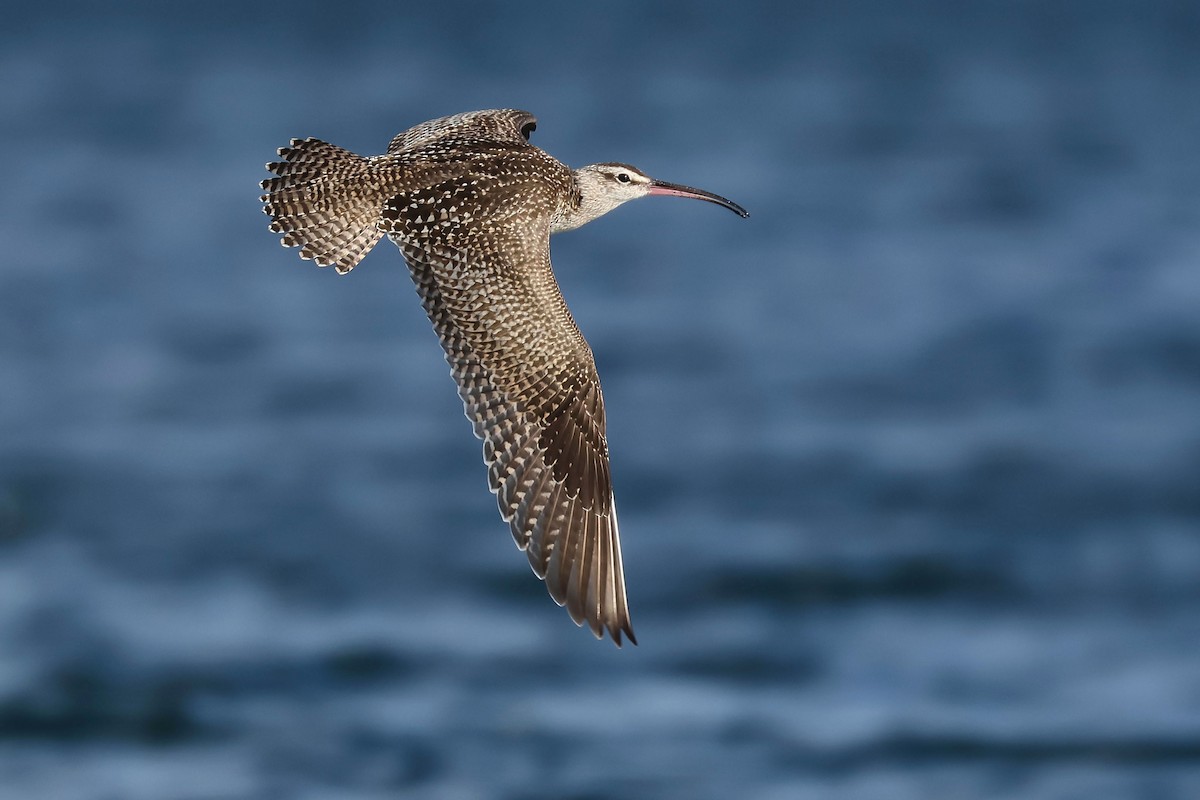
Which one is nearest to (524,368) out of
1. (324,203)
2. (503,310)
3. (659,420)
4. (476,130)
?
(503,310)

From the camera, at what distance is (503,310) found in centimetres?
1358

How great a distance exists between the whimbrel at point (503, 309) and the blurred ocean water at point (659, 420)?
20.4m

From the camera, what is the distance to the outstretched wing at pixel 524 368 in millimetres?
13617

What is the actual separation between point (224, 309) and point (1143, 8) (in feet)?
70.4

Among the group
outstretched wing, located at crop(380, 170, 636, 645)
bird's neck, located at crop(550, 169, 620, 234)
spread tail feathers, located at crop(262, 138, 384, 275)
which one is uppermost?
bird's neck, located at crop(550, 169, 620, 234)

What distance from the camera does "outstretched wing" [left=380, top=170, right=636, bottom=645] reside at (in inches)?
536

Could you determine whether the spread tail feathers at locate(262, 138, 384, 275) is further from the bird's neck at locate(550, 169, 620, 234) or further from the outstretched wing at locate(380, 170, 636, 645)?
the bird's neck at locate(550, 169, 620, 234)

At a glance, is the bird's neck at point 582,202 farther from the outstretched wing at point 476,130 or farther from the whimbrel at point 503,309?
the outstretched wing at point 476,130

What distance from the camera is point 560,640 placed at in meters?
37.1

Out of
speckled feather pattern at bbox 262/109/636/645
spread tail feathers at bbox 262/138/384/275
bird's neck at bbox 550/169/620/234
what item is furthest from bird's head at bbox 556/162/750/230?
spread tail feathers at bbox 262/138/384/275

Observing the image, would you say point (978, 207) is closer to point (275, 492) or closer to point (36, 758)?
point (275, 492)

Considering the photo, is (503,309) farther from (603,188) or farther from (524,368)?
(603,188)

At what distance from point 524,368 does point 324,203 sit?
163cm

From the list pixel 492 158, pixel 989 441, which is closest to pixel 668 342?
pixel 989 441
